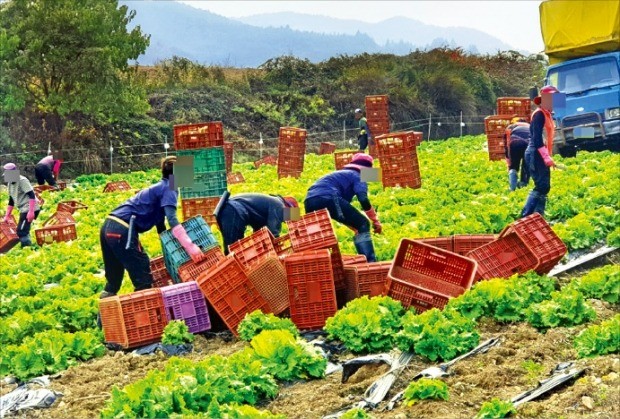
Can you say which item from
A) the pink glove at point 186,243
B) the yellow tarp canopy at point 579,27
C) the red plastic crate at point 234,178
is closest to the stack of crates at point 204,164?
the pink glove at point 186,243

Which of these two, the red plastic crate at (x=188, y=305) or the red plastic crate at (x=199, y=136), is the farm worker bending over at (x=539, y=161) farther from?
the red plastic crate at (x=188, y=305)

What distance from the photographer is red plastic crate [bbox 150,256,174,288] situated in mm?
9062

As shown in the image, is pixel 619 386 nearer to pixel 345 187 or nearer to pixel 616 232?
pixel 345 187

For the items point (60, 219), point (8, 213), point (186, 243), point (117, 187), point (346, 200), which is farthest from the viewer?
point (117, 187)

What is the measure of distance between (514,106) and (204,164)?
1204 centimetres

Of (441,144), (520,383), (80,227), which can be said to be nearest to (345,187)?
(520,383)

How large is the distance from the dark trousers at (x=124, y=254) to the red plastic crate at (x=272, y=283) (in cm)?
132

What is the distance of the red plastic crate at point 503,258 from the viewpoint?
8.24 metres

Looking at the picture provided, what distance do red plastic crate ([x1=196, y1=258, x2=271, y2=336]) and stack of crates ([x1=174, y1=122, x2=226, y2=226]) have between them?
4.51 m

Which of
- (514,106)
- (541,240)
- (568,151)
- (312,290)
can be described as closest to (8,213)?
(312,290)

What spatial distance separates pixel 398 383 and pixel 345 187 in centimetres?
359

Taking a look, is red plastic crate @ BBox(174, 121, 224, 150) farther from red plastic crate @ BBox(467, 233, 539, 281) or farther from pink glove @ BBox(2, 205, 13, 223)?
red plastic crate @ BBox(467, 233, 539, 281)

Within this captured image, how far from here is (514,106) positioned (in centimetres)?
2211

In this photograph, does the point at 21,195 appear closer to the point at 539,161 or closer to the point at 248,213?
the point at 248,213
